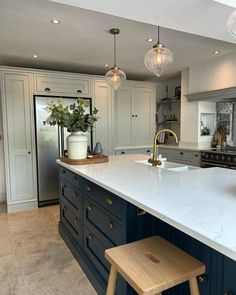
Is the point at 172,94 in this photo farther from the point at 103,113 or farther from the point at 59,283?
the point at 59,283

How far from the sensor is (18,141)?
12.0ft

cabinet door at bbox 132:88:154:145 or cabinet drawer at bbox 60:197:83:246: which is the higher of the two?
cabinet door at bbox 132:88:154:145

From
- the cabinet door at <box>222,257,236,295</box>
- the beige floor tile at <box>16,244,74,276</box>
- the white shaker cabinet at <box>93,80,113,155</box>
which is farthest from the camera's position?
the white shaker cabinet at <box>93,80,113,155</box>

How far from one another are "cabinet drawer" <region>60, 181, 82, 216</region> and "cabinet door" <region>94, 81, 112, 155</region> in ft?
5.66

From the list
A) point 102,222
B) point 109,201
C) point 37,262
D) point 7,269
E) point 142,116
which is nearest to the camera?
point 109,201

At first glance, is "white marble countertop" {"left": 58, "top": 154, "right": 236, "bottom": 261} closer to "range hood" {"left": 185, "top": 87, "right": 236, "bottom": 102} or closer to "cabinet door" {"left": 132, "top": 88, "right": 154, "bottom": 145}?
"range hood" {"left": 185, "top": 87, "right": 236, "bottom": 102}

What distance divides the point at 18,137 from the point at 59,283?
93.2 inches

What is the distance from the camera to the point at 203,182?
1.64m

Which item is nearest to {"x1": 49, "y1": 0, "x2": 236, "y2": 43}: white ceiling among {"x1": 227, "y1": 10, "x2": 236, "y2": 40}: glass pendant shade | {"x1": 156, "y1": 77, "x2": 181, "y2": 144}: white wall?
{"x1": 227, "y1": 10, "x2": 236, "y2": 40}: glass pendant shade

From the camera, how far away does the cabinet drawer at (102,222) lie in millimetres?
1538

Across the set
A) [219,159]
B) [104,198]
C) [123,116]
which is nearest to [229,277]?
[104,198]

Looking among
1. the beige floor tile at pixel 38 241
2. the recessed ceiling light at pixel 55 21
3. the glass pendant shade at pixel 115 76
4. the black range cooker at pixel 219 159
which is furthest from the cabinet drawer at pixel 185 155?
the recessed ceiling light at pixel 55 21

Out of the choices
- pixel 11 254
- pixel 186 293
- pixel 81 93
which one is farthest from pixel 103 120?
pixel 186 293

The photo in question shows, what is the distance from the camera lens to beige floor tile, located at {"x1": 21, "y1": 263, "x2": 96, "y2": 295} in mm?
1876
